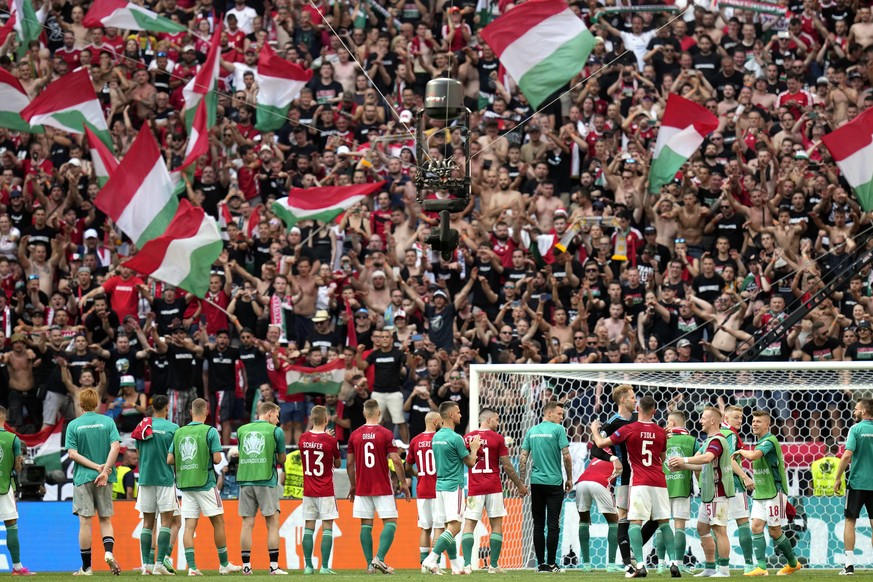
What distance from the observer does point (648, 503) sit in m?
17.0

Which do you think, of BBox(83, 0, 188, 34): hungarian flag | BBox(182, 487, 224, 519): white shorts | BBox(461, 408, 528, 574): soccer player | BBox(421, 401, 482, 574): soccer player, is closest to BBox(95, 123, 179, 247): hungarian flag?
BBox(83, 0, 188, 34): hungarian flag

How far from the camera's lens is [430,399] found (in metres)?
23.0

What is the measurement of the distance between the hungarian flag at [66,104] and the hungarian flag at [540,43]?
22.8 ft

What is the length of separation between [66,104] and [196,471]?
8974 millimetres

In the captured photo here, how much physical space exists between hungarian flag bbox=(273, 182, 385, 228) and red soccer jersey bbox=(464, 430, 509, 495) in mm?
7295

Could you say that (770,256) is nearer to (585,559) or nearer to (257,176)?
(585,559)

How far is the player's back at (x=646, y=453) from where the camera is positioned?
17.1 meters

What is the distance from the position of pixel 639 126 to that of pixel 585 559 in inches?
415

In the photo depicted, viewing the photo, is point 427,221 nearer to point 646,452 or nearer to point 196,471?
point 196,471

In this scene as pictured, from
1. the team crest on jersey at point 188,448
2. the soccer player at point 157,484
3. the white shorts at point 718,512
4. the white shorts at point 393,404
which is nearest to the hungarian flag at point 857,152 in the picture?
the white shorts at point 718,512

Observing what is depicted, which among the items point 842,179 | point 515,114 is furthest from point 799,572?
point 515,114

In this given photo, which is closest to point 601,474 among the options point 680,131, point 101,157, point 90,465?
point 90,465

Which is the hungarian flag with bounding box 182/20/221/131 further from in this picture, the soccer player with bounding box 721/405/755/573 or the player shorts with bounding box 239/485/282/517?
the soccer player with bounding box 721/405/755/573

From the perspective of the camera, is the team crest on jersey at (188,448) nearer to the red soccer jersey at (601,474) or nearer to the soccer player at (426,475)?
the soccer player at (426,475)
